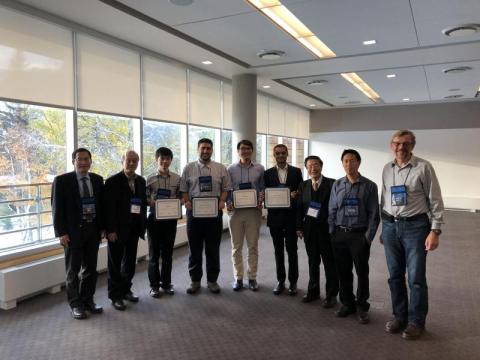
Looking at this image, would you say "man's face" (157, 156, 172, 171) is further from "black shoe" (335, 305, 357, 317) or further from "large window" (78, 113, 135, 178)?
"black shoe" (335, 305, 357, 317)

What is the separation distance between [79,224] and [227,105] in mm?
5139

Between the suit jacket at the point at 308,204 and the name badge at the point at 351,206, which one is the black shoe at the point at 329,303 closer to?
the suit jacket at the point at 308,204

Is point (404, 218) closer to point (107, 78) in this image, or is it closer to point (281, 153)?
point (281, 153)

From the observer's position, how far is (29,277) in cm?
369

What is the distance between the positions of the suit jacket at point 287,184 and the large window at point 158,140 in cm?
266

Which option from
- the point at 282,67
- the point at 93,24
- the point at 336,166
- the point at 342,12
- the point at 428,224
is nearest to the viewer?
the point at 428,224

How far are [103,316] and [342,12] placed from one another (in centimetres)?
395

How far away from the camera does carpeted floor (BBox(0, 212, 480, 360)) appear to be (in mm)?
2748

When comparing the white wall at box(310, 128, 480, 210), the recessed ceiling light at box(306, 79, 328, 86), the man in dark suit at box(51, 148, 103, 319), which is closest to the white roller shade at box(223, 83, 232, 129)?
the recessed ceiling light at box(306, 79, 328, 86)

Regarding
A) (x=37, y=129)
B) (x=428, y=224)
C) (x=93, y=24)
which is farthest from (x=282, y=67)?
(x=428, y=224)

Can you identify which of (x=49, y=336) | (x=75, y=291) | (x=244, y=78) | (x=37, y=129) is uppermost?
(x=244, y=78)

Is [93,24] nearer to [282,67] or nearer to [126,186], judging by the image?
[126,186]

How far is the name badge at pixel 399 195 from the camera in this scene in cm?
282

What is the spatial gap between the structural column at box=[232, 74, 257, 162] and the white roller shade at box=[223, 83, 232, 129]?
2.28 ft
